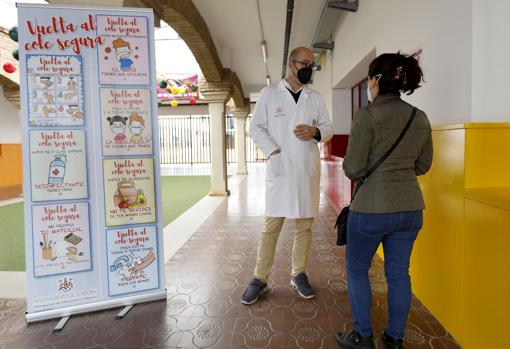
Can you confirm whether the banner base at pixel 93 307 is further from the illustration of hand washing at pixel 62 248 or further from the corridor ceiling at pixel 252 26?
the corridor ceiling at pixel 252 26

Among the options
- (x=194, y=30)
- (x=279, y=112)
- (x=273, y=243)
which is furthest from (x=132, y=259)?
(x=194, y=30)

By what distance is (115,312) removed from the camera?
7.73 ft

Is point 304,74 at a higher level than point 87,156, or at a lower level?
higher

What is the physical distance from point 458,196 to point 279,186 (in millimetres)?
1064

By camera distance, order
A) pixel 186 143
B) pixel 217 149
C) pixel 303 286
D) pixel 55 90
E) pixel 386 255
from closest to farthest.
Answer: pixel 386 255 → pixel 55 90 → pixel 303 286 → pixel 217 149 → pixel 186 143

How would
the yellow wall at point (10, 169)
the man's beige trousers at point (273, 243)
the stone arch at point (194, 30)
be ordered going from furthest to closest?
1. the yellow wall at point (10, 169)
2. the stone arch at point (194, 30)
3. the man's beige trousers at point (273, 243)

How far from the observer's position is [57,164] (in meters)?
2.22

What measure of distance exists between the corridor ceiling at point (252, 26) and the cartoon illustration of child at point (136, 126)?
3588 millimetres

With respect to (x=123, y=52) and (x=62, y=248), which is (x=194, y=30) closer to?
(x=123, y=52)

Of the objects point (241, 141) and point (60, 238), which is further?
point (241, 141)

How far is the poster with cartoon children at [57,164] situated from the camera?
218 cm

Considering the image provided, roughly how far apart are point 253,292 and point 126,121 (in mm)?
1422

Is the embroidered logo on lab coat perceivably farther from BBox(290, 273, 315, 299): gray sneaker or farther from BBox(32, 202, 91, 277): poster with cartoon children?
BBox(32, 202, 91, 277): poster with cartoon children

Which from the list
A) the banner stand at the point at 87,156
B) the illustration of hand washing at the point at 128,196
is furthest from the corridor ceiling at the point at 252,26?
the illustration of hand washing at the point at 128,196
